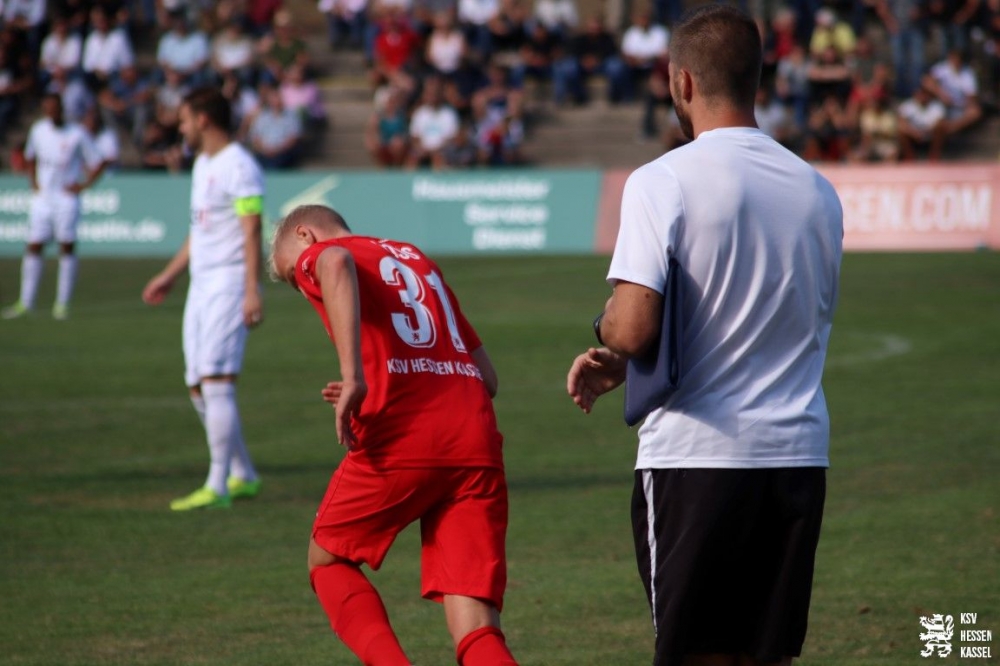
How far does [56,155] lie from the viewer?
66.7 ft

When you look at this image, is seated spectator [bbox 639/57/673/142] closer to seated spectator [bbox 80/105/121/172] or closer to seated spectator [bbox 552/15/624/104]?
seated spectator [bbox 552/15/624/104]

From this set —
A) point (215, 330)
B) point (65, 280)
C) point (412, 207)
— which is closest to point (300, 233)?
point (215, 330)

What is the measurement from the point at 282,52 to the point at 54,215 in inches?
503

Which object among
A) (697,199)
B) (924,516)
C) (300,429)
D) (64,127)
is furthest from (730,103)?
(64,127)

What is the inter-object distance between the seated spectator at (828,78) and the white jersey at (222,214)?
21097mm

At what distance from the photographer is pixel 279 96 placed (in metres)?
30.9

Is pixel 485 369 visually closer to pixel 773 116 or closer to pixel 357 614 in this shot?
pixel 357 614

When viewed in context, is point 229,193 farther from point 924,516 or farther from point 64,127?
point 64,127

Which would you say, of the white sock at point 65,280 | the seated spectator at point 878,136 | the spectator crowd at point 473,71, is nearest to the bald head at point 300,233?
the white sock at point 65,280

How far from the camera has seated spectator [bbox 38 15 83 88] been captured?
33250 millimetres

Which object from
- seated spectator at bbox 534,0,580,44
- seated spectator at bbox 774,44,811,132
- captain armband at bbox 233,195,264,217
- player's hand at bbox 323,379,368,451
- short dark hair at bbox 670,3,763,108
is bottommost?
seated spectator at bbox 774,44,811,132

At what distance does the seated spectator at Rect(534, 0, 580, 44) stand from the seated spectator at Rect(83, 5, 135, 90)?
348 inches

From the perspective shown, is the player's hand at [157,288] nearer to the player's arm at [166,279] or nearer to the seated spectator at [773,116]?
the player's arm at [166,279]

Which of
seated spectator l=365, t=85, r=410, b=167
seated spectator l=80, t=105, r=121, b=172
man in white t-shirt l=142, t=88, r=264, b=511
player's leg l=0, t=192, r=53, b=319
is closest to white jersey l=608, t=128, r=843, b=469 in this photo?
man in white t-shirt l=142, t=88, r=264, b=511
